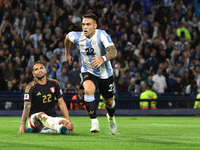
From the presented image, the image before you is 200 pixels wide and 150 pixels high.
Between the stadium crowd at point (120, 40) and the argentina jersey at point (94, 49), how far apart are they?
31.7ft

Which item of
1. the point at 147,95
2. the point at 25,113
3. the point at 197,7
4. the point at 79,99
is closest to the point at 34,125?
the point at 25,113

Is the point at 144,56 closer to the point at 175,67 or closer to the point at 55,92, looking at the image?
the point at 175,67

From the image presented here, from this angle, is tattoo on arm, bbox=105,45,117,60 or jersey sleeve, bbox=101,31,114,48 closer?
tattoo on arm, bbox=105,45,117,60

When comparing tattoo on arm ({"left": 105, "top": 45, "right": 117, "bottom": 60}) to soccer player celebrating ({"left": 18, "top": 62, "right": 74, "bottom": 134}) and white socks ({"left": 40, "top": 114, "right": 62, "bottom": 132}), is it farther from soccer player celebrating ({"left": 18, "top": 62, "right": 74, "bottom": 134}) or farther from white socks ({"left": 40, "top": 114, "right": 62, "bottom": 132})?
white socks ({"left": 40, "top": 114, "right": 62, "bottom": 132})

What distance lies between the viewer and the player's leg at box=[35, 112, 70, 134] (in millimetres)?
7965

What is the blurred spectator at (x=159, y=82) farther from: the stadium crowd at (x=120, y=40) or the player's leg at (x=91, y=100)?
the player's leg at (x=91, y=100)

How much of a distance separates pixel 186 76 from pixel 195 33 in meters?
3.04

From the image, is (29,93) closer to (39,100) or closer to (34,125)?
(39,100)

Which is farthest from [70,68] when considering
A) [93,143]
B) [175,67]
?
[93,143]

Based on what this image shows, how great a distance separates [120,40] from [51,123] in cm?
1300

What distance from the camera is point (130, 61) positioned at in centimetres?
1967

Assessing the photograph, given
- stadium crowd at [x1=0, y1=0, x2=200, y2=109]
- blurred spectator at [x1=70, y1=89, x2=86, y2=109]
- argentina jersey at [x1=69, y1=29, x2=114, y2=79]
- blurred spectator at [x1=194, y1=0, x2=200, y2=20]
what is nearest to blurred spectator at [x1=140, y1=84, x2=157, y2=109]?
stadium crowd at [x1=0, y1=0, x2=200, y2=109]

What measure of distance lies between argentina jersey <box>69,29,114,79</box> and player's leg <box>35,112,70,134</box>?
1.18 metres

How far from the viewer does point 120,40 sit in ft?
67.7
